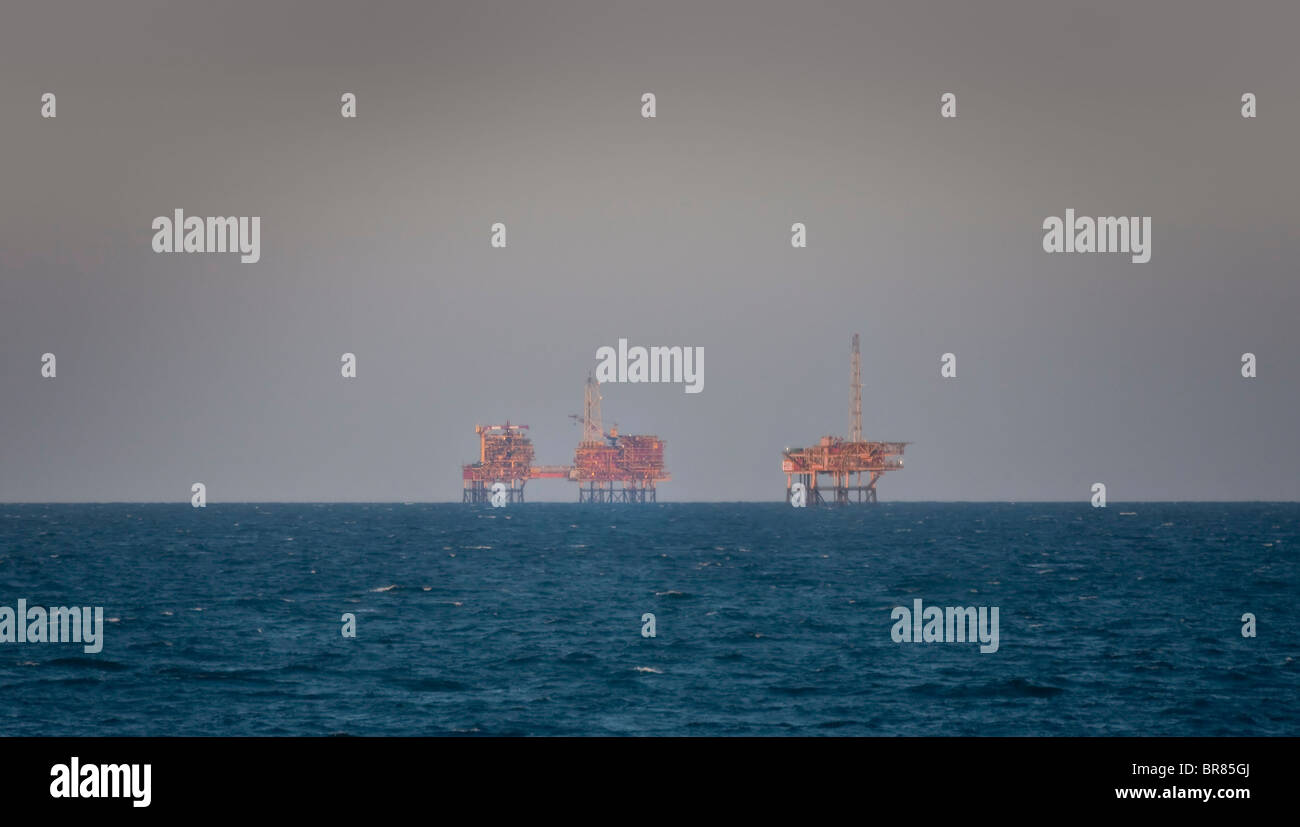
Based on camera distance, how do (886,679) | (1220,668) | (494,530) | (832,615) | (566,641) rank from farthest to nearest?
(494,530) < (832,615) < (566,641) < (1220,668) < (886,679)

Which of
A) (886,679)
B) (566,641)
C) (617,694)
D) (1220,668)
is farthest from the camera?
(566,641)

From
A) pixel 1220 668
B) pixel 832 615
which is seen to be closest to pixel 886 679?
pixel 1220 668

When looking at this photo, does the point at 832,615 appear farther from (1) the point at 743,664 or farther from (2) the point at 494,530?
(2) the point at 494,530
